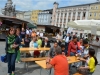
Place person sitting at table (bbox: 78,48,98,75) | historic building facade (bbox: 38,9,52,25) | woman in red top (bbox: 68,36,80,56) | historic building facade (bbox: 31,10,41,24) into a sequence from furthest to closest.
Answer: historic building facade (bbox: 31,10,41,24), historic building facade (bbox: 38,9,52,25), woman in red top (bbox: 68,36,80,56), person sitting at table (bbox: 78,48,98,75)

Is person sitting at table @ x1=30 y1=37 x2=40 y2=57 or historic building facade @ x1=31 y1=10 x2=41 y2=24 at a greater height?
historic building facade @ x1=31 y1=10 x2=41 y2=24

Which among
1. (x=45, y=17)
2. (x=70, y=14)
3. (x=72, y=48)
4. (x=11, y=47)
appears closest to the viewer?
(x=11, y=47)

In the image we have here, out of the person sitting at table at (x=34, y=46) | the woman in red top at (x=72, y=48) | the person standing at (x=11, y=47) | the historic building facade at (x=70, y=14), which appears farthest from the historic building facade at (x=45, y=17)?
the person standing at (x=11, y=47)

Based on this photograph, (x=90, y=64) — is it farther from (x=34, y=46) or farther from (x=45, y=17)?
(x=45, y=17)

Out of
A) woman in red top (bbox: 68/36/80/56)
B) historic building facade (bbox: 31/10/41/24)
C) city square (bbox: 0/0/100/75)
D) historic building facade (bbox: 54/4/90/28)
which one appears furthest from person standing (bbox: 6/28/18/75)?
historic building facade (bbox: 31/10/41/24)

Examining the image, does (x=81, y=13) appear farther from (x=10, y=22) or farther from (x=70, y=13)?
(x=10, y=22)

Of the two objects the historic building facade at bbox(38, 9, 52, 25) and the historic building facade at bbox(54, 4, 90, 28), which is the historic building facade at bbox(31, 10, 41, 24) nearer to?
the historic building facade at bbox(38, 9, 52, 25)

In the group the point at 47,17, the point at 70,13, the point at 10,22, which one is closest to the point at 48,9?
the point at 47,17

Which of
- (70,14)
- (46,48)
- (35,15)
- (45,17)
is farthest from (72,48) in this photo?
(35,15)

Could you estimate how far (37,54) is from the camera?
9.02m

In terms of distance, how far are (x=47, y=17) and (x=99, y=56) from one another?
98924 mm

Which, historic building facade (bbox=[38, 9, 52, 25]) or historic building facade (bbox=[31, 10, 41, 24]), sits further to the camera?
historic building facade (bbox=[31, 10, 41, 24])

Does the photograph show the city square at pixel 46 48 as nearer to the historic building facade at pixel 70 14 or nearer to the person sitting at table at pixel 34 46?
the person sitting at table at pixel 34 46

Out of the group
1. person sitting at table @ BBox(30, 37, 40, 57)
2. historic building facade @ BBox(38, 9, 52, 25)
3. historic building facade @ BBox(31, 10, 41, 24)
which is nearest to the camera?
person sitting at table @ BBox(30, 37, 40, 57)
